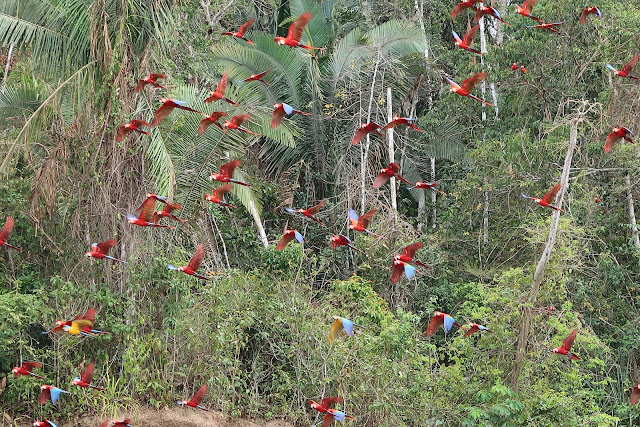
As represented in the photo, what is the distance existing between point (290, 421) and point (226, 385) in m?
A: 0.95

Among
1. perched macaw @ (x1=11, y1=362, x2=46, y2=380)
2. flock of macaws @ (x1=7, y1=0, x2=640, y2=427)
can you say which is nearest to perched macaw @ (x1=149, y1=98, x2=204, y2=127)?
flock of macaws @ (x1=7, y1=0, x2=640, y2=427)

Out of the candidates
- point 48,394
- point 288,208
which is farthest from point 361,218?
point 48,394

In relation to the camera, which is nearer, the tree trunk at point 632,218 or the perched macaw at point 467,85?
the perched macaw at point 467,85

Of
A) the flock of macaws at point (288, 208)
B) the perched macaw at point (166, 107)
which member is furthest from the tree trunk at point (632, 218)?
the perched macaw at point (166, 107)

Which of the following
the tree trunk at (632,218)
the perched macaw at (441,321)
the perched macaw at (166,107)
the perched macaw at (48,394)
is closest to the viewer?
the perched macaw at (166,107)

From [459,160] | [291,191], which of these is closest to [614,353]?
[459,160]

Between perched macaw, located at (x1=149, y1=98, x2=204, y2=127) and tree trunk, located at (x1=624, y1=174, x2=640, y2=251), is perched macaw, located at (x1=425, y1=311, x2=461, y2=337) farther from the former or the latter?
tree trunk, located at (x1=624, y1=174, x2=640, y2=251)

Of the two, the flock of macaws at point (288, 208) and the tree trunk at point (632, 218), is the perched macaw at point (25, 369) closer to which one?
the flock of macaws at point (288, 208)

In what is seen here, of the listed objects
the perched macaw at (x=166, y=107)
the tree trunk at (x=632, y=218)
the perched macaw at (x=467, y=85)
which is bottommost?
the tree trunk at (x=632, y=218)

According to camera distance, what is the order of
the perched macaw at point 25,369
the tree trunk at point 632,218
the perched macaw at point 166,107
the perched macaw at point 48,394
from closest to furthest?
the perched macaw at point 166,107, the perched macaw at point 48,394, the perched macaw at point 25,369, the tree trunk at point 632,218

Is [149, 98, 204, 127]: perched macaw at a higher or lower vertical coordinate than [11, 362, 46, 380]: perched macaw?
higher

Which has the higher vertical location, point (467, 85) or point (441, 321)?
point (467, 85)

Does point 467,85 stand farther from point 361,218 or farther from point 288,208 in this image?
point 288,208

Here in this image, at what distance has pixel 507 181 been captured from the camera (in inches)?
527
